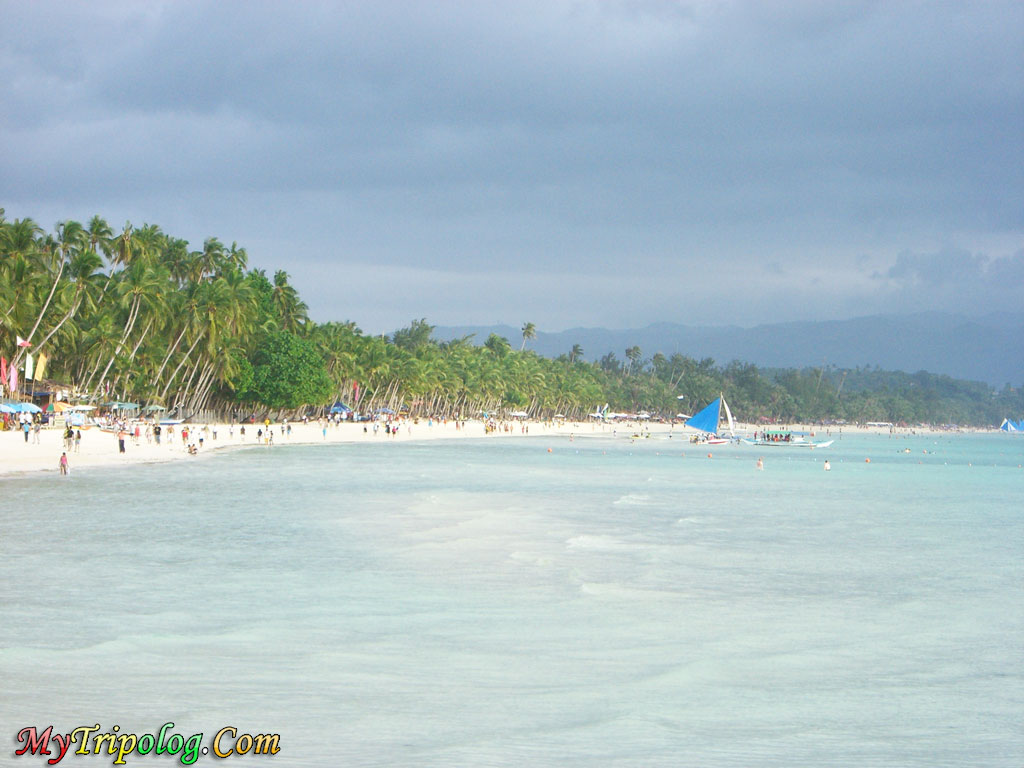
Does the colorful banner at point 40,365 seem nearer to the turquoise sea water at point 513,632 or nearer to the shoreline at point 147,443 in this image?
the shoreline at point 147,443

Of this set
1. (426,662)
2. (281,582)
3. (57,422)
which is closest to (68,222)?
(57,422)

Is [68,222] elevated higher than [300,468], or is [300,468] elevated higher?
[68,222]

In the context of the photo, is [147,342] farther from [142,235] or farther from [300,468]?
[300,468]

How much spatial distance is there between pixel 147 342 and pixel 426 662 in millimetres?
74550

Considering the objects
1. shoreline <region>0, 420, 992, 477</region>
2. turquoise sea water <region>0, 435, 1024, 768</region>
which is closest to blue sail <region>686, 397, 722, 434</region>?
shoreline <region>0, 420, 992, 477</region>

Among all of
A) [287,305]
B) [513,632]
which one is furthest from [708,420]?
[513,632]

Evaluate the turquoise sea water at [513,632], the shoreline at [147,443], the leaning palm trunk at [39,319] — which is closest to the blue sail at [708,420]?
the shoreline at [147,443]

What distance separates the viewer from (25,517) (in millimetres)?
26406

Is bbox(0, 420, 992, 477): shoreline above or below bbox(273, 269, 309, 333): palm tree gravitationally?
below

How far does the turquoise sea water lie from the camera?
999cm

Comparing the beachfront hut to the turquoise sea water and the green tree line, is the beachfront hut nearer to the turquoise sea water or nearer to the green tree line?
the green tree line

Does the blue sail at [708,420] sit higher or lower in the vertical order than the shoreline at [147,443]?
higher

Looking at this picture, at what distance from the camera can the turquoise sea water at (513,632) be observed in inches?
393

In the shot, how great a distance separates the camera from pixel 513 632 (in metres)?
14.5
